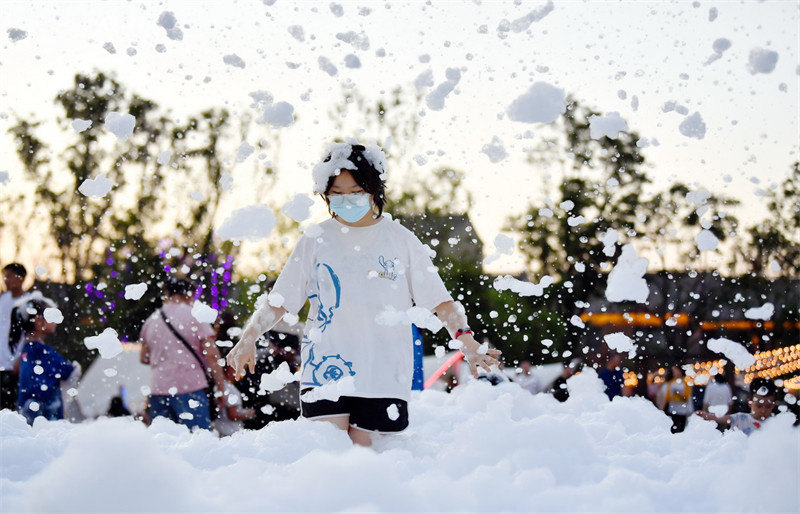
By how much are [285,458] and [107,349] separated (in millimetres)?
1310

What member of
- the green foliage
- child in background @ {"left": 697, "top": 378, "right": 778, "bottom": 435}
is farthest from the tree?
child in background @ {"left": 697, "top": 378, "right": 778, "bottom": 435}

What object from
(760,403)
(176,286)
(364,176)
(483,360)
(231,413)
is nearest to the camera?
(483,360)

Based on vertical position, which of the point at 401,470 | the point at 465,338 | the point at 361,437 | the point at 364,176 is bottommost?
the point at 401,470

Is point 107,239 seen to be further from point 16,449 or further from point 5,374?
point 16,449

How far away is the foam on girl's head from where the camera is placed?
3408 mm

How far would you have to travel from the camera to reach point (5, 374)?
5738mm

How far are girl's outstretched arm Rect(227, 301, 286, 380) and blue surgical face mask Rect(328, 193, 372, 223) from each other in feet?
1.58

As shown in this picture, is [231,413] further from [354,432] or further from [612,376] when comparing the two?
[612,376]

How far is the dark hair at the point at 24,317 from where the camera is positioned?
5.41m

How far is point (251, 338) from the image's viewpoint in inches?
133

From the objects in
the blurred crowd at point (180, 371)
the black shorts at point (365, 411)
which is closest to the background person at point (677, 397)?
the blurred crowd at point (180, 371)

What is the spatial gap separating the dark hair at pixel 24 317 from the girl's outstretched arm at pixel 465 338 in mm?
3060

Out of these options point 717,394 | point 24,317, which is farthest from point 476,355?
point 717,394

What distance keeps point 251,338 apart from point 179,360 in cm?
192
